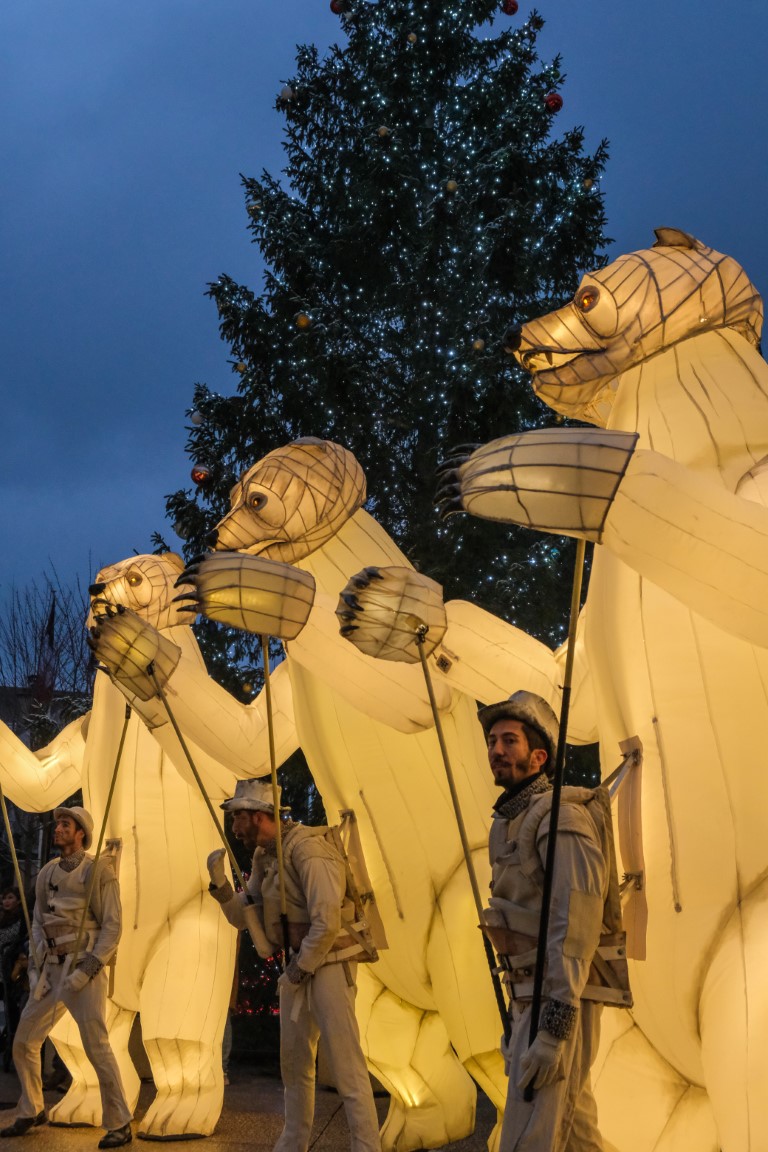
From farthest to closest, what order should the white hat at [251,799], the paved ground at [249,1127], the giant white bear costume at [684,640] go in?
the paved ground at [249,1127], the white hat at [251,799], the giant white bear costume at [684,640]

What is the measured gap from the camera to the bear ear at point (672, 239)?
3.82 meters

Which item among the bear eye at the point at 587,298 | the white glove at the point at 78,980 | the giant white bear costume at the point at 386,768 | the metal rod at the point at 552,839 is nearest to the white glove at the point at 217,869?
the giant white bear costume at the point at 386,768

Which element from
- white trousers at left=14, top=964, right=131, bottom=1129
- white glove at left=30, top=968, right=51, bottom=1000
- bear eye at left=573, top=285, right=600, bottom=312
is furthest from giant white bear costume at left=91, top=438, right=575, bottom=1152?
white glove at left=30, top=968, right=51, bottom=1000

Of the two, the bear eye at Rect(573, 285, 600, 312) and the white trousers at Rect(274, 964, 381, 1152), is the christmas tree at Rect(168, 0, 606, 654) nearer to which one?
the white trousers at Rect(274, 964, 381, 1152)

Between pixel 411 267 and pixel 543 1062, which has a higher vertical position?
pixel 411 267

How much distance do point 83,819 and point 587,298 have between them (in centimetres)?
388

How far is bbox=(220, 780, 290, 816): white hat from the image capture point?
199 inches

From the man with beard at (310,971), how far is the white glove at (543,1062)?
182 centimetres

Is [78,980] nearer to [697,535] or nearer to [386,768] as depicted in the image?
[386,768]

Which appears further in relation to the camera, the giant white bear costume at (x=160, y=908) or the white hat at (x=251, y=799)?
the giant white bear costume at (x=160, y=908)

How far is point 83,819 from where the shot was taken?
20.8 feet

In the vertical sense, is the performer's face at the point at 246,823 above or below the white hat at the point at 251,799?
below

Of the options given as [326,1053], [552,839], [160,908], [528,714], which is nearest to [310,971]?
[326,1053]

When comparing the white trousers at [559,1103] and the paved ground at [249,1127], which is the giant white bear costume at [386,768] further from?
the white trousers at [559,1103]
